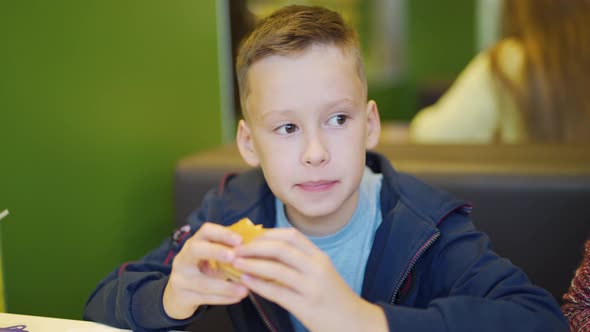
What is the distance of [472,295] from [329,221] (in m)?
0.31

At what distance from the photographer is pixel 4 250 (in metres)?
1.23

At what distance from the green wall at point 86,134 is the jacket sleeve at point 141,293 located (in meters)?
0.19

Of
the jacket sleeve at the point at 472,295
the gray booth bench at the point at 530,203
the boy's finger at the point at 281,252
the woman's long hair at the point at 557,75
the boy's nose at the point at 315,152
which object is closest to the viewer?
the boy's finger at the point at 281,252

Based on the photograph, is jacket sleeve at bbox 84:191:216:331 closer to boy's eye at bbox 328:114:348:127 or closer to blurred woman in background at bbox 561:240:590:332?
boy's eye at bbox 328:114:348:127

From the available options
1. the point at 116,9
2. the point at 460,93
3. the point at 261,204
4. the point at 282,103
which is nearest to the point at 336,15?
the point at 282,103

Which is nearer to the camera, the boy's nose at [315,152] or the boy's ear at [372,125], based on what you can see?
the boy's nose at [315,152]

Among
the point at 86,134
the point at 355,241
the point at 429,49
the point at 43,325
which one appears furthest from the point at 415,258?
the point at 429,49

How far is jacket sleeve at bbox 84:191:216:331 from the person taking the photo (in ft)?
3.41

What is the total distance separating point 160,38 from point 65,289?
68 centimetres

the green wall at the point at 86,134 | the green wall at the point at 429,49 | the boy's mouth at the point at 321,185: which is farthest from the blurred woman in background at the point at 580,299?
the green wall at the point at 429,49

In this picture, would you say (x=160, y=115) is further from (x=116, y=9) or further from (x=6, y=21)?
(x=6, y=21)

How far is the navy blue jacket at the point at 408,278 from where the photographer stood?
940 millimetres

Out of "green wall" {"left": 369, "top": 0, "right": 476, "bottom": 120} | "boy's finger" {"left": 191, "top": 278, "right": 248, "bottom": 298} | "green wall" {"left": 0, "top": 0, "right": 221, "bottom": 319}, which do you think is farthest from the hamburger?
"green wall" {"left": 369, "top": 0, "right": 476, "bottom": 120}

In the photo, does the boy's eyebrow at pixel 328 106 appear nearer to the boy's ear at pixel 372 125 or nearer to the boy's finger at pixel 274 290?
the boy's ear at pixel 372 125
